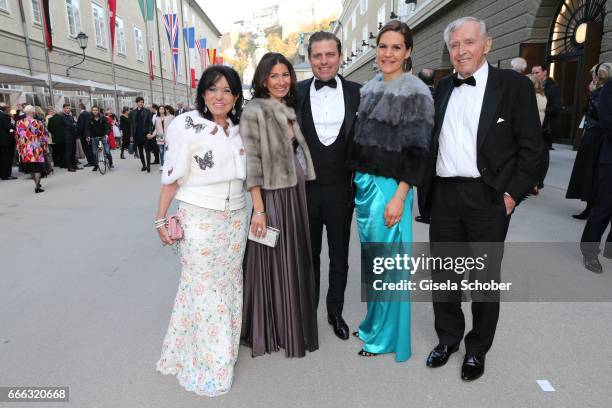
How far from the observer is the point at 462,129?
2.27 metres

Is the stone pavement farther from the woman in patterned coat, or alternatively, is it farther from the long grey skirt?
the woman in patterned coat

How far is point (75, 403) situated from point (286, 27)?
406ft

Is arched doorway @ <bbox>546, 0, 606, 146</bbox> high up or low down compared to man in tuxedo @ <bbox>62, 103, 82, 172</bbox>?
up

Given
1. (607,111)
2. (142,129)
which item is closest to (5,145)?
(142,129)

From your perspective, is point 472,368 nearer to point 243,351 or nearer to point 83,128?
point 243,351

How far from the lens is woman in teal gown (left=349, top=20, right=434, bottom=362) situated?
7.43 feet

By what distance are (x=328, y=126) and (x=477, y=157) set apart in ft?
2.95

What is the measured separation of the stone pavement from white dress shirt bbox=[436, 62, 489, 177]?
3.94ft

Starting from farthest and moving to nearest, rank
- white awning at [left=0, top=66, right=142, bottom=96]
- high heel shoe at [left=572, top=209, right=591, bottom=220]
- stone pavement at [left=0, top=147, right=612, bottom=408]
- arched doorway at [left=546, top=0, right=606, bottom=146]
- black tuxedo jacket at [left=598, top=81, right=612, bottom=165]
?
white awning at [left=0, top=66, right=142, bottom=96] < arched doorway at [left=546, top=0, right=606, bottom=146] < high heel shoe at [left=572, top=209, right=591, bottom=220] < black tuxedo jacket at [left=598, top=81, right=612, bottom=165] < stone pavement at [left=0, top=147, right=612, bottom=408]

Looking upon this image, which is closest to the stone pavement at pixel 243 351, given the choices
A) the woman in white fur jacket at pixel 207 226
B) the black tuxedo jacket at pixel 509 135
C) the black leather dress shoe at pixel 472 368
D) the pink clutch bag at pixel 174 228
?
the black leather dress shoe at pixel 472 368

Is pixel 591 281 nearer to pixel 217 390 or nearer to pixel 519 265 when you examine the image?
pixel 519 265

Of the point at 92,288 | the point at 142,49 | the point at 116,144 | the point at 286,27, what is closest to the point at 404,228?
the point at 92,288

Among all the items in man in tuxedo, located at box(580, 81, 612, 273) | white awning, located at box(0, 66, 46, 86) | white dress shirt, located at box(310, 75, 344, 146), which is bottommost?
man in tuxedo, located at box(580, 81, 612, 273)

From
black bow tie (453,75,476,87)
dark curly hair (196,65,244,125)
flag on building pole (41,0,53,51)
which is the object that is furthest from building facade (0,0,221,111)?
black bow tie (453,75,476,87)
